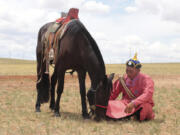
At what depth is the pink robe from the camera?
576 cm

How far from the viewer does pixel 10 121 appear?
5.86 meters

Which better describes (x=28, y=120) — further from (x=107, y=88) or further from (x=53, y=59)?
(x=107, y=88)

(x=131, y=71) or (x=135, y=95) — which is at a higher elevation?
(x=131, y=71)

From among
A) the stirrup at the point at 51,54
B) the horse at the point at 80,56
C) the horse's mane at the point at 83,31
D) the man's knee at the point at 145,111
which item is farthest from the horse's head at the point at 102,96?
the stirrup at the point at 51,54

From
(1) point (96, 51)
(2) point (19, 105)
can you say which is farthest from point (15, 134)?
(2) point (19, 105)

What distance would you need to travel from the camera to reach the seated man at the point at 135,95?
576cm

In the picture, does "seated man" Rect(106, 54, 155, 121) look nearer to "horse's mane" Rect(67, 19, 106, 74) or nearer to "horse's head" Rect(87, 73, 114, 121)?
"horse's head" Rect(87, 73, 114, 121)

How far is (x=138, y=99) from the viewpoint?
5660mm

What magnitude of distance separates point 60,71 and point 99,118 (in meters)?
1.60

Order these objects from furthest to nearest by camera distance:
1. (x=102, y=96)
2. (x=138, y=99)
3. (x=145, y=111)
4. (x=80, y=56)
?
(x=80, y=56), (x=145, y=111), (x=138, y=99), (x=102, y=96)

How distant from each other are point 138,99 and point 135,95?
1.58ft

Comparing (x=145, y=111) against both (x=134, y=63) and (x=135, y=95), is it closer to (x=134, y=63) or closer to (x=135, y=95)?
(x=135, y=95)

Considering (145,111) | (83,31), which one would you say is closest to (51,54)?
(83,31)

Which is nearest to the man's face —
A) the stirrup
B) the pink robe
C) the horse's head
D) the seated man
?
the seated man
